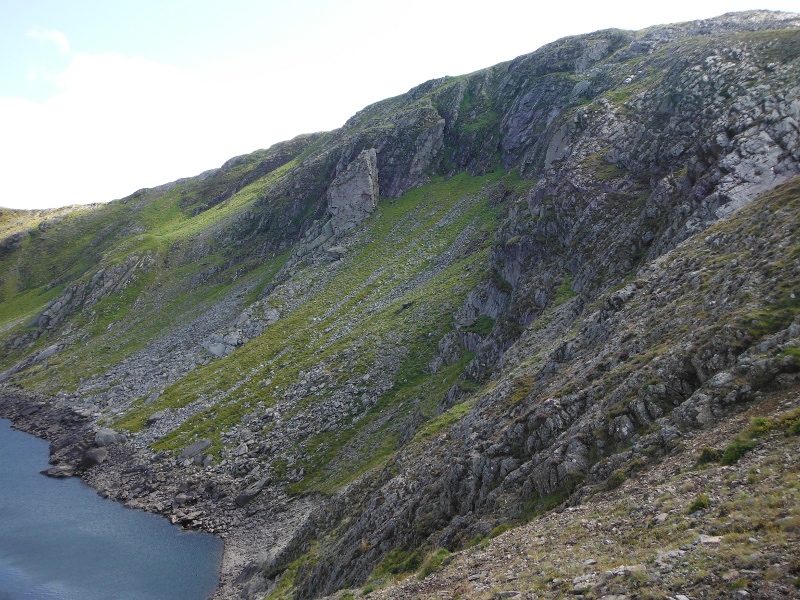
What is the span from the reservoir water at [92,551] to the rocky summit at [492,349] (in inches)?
108

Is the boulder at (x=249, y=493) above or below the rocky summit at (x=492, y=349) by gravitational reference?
below

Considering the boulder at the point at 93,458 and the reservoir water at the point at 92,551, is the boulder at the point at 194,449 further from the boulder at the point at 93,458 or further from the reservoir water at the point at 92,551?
the boulder at the point at 93,458

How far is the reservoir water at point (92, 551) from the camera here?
151 feet

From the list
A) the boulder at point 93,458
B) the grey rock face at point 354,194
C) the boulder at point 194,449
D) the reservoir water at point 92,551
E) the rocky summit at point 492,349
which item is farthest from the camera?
the grey rock face at point 354,194

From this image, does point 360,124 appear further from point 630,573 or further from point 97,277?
point 630,573

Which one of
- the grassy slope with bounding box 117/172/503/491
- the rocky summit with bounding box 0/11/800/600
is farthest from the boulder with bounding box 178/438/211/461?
the grassy slope with bounding box 117/172/503/491

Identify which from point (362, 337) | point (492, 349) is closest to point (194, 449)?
point (362, 337)

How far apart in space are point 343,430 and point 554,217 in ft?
115

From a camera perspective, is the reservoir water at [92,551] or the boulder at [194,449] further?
the boulder at [194,449]

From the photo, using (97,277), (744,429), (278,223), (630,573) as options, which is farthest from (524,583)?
(97,277)

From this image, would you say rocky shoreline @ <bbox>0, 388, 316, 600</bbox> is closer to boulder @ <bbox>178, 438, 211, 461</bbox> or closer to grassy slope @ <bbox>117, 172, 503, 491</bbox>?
boulder @ <bbox>178, 438, 211, 461</bbox>

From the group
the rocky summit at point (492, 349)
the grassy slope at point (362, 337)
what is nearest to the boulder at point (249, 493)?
the rocky summit at point (492, 349)

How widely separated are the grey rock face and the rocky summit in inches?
22.4

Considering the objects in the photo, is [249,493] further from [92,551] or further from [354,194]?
[354,194]
